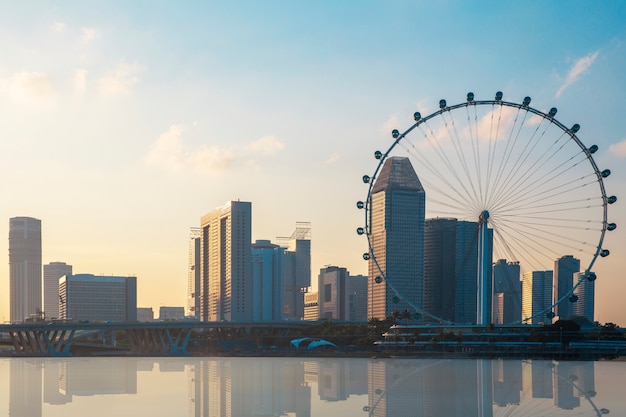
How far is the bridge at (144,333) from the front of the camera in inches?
4899

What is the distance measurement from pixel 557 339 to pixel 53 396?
6756cm

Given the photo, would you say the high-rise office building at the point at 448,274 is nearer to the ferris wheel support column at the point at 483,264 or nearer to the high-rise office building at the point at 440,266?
the high-rise office building at the point at 440,266

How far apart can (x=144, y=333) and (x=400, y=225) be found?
186 ft

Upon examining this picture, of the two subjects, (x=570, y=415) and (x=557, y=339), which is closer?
(x=570, y=415)

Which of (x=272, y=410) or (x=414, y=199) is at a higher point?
Answer: (x=414, y=199)

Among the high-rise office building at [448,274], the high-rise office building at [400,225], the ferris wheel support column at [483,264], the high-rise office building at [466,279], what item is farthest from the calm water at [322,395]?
the high-rise office building at [448,274]

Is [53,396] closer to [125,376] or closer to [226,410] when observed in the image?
[226,410]

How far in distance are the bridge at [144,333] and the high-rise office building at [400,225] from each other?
30.0m

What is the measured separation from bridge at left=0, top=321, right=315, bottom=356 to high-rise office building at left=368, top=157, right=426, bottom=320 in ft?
98.5

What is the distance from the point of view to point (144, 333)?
143125mm

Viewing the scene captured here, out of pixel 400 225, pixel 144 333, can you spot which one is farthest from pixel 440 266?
pixel 144 333

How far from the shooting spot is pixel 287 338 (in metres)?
139

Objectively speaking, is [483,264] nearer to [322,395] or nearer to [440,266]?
[322,395]

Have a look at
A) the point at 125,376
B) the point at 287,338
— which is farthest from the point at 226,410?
the point at 287,338
